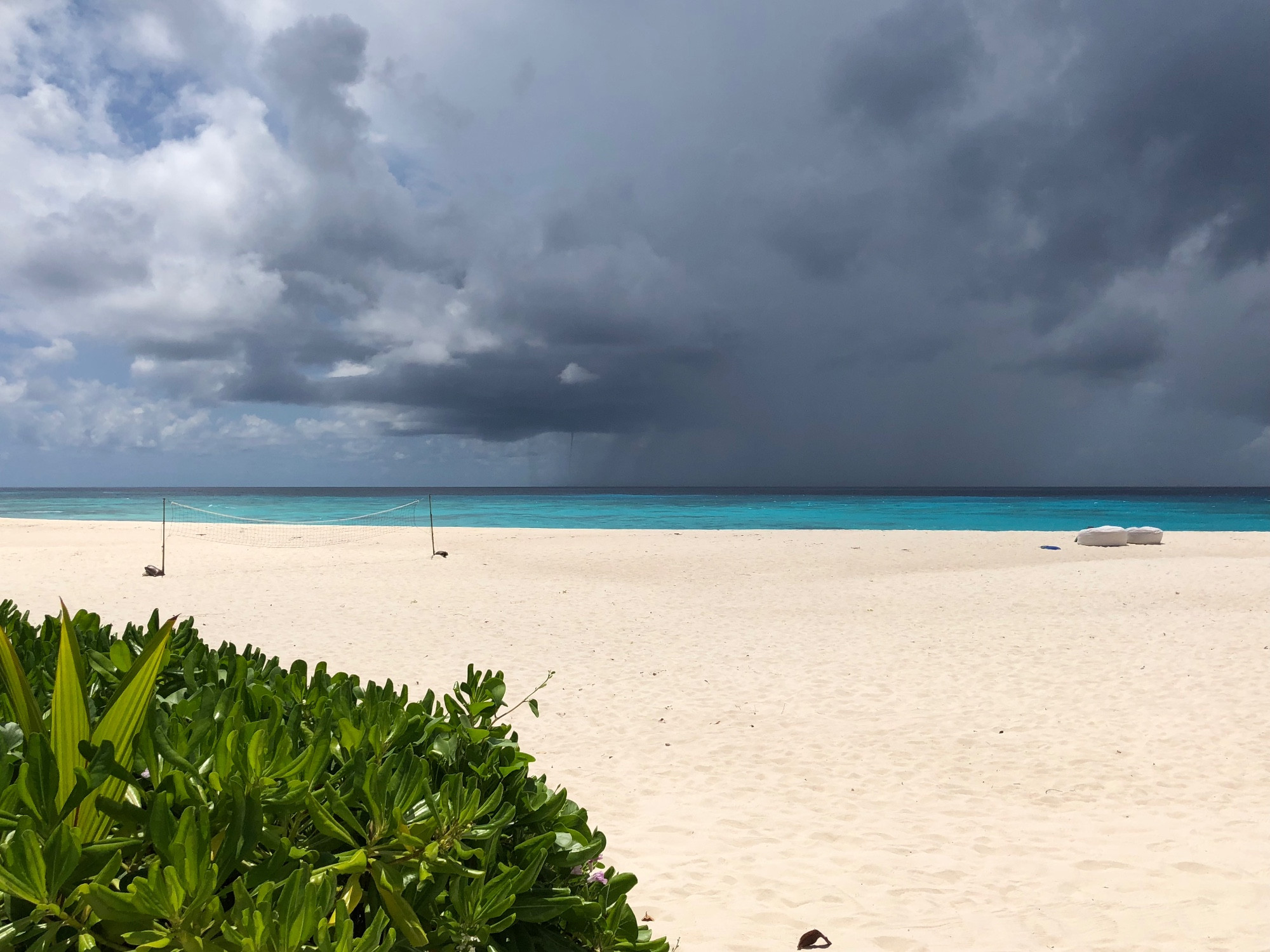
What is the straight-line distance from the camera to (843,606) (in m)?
14.1

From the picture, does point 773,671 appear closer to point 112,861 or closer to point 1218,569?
point 112,861

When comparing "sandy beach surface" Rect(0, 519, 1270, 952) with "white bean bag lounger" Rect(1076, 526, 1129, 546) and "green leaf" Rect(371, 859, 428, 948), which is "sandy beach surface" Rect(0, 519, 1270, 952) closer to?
"green leaf" Rect(371, 859, 428, 948)

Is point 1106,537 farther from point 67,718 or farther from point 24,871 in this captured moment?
point 24,871

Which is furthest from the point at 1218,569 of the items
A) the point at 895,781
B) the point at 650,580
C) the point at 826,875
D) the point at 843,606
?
the point at 826,875

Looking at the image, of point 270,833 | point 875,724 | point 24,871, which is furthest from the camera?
point 875,724

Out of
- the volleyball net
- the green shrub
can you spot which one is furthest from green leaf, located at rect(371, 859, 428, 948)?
the volleyball net

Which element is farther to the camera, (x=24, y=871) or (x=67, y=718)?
(x=67, y=718)

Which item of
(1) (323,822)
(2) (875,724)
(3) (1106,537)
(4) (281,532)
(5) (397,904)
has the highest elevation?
(1) (323,822)

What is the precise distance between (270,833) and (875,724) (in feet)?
22.5

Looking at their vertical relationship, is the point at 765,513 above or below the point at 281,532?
above

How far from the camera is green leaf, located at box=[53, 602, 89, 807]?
1.42 m

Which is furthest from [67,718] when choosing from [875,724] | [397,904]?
[875,724]

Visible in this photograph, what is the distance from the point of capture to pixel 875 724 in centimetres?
735

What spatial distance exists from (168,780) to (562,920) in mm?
887
